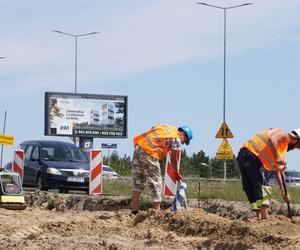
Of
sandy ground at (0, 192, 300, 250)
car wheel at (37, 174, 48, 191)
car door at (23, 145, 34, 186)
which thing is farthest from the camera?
car door at (23, 145, 34, 186)

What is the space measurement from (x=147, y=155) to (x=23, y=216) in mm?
3166

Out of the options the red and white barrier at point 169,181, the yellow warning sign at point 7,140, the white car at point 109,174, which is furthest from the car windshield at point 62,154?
the white car at point 109,174

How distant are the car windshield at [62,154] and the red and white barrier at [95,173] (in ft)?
12.2

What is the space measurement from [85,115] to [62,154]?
71.2 feet

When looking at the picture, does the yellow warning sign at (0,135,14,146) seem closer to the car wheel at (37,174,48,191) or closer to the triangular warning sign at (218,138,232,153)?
the car wheel at (37,174,48,191)

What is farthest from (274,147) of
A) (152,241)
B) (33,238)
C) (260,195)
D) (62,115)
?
(62,115)

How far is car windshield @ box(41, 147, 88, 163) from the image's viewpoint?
88.1 feet

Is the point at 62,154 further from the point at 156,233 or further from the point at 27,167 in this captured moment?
the point at 156,233

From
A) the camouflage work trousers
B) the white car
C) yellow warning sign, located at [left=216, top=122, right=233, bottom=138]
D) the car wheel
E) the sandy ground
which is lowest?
the white car

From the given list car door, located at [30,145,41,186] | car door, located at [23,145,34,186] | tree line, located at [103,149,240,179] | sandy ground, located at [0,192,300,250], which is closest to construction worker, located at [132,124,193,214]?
sandy ground, located at [0,192,300,250]

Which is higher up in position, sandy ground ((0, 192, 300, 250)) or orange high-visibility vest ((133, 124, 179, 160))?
orange high-visibility vest ((133, 124, 179, 160))

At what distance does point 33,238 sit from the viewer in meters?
12.4

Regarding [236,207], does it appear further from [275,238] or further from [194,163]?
[194,163]

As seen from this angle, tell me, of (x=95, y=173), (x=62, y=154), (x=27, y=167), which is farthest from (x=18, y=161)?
(x=95, y=173)
